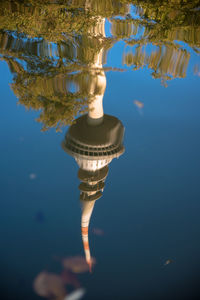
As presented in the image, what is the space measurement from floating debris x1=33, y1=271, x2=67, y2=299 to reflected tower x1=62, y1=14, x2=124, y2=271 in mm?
597

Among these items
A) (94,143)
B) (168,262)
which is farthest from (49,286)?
(94,143)

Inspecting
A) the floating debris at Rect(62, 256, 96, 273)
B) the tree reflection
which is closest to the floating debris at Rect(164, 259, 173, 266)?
the floating debris at Rect(62, 256, 96, 273)

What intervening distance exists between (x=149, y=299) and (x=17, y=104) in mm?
3227

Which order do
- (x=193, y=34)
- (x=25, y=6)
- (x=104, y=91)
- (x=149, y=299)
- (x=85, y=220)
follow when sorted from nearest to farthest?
(x=149, y=299), (x=85, y=220), (x=104, y=91), (x=193, y=34), (x=25, y=6)

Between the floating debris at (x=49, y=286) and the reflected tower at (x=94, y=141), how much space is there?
0.60 metres

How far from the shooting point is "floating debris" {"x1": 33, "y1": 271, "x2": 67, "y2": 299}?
220cm

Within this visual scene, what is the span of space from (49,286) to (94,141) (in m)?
2.64

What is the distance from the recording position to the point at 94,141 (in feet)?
14.9

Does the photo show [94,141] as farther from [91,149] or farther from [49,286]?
[49,286]

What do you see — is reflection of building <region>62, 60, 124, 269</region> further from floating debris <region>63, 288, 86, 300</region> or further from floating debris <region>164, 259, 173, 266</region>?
floating debris <region>164, 259, 173, 266</region>

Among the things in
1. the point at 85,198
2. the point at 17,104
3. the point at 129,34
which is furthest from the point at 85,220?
the point at 129,34

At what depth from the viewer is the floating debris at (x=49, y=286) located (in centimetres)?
220

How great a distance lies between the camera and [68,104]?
4.19 metres

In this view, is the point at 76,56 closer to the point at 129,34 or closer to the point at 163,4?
the point at 129,34
